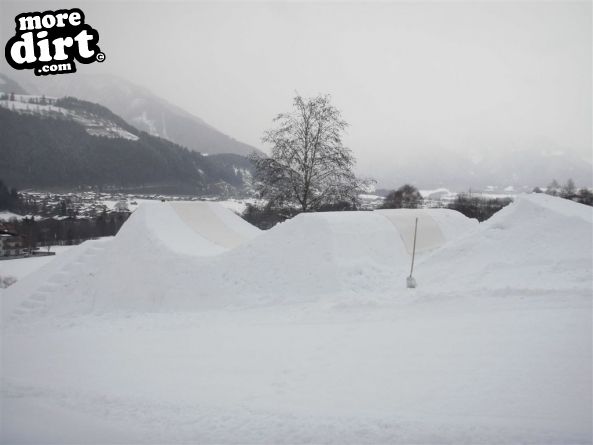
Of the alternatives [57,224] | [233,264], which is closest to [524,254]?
[233,264]

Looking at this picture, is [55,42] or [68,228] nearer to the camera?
[55,42]

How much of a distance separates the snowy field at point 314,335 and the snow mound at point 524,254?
53mm

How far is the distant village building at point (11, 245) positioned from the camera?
5762 cm

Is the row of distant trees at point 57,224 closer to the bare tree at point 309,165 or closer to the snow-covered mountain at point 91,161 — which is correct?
the snow-covered mountain at point 91,161

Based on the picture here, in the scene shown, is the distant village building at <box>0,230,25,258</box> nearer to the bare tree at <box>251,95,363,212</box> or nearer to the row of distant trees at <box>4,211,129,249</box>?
the row of distant trees at <box>4,211,129,249</box>

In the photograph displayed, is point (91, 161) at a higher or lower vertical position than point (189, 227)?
higher

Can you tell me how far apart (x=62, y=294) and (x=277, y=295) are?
9062 mm

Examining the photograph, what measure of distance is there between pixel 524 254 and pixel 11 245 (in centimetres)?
6833

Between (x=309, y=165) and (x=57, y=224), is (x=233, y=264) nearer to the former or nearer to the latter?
(x=309, y=165)

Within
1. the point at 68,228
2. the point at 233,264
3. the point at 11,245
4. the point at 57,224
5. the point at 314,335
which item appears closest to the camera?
the point at 314,335

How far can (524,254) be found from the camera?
1135 cm

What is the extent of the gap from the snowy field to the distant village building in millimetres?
51063

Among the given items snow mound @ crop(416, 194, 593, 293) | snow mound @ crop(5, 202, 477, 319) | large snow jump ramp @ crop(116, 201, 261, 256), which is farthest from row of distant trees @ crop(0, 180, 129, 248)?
snow mound @ crop(416, 194, 593, 293)

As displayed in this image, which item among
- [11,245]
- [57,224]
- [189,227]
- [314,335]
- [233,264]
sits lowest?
[11,245]
